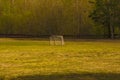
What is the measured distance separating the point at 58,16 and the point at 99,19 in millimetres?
18537

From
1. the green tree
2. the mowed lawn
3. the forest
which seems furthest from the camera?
the forest

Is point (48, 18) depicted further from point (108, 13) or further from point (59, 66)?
point (59, 66)

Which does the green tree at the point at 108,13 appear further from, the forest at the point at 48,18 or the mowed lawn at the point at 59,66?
the mowed lawn at the point at 59,66

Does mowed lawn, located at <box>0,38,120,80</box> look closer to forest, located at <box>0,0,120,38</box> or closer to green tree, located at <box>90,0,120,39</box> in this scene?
green tree, located at <box>90,0,120,39</box>

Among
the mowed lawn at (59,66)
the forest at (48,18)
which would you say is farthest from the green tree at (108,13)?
the mowed lawn at (59,66)

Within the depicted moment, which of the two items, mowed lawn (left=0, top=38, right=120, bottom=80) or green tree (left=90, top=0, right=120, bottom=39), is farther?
green tree (left=90, top=0, right=120, bottom=39)

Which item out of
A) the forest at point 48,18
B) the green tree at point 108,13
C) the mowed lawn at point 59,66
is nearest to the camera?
the mowed lawn at point 59,66

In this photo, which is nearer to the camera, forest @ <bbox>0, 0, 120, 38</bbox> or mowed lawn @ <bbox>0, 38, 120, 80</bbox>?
mowed lawn @ <bbox>0, 38, 120, 80</bbox>

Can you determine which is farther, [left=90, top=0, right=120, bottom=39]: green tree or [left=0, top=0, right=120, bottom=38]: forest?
[left=0, top=0, right=120, bottom=38]: forest

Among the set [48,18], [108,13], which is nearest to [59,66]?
[108,13]

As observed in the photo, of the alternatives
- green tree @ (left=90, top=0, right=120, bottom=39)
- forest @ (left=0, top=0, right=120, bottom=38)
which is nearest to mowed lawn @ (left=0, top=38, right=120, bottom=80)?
green tree @ (left=90, top=0, right=120, bottom=39)

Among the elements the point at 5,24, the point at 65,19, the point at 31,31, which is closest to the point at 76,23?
the point at 65,19

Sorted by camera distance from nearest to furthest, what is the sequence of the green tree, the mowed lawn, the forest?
the mowed lawn < the green tree < the forest

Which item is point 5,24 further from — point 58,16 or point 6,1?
point 58,16
